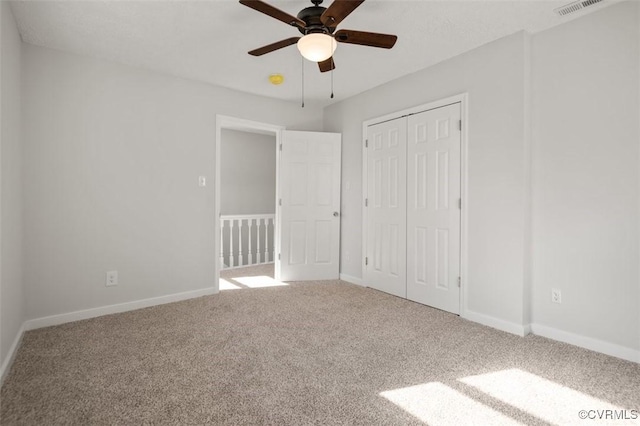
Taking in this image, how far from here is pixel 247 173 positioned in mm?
6668

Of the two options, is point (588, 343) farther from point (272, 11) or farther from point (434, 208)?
point (272, 11)

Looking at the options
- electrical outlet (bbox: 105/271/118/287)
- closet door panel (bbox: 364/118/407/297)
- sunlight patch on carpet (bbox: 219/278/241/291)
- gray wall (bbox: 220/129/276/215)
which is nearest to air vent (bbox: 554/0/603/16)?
closet door panel (bbox: 364/118/407/297)

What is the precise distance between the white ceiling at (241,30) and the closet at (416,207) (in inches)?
26.6

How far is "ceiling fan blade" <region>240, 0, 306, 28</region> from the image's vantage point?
1793 mm

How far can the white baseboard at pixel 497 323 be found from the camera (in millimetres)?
2662

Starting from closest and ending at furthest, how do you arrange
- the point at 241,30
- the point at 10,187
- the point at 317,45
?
the point at 317,45, the point at 10,187, the point at 241,30

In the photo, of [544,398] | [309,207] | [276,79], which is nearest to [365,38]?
[276,79]

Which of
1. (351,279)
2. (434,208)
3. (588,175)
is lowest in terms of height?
(351,279)

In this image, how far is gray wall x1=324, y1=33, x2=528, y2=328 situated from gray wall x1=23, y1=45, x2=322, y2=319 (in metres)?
2.61

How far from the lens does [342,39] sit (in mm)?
2127

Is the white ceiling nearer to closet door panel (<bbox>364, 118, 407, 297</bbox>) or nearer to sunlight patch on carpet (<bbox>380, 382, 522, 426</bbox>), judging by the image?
closet door panel (<bbox>364, 118, 407, 297</bbox>)

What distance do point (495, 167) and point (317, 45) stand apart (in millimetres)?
1838

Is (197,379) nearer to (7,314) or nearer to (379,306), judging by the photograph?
(7,314)

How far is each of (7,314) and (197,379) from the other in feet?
4.57
